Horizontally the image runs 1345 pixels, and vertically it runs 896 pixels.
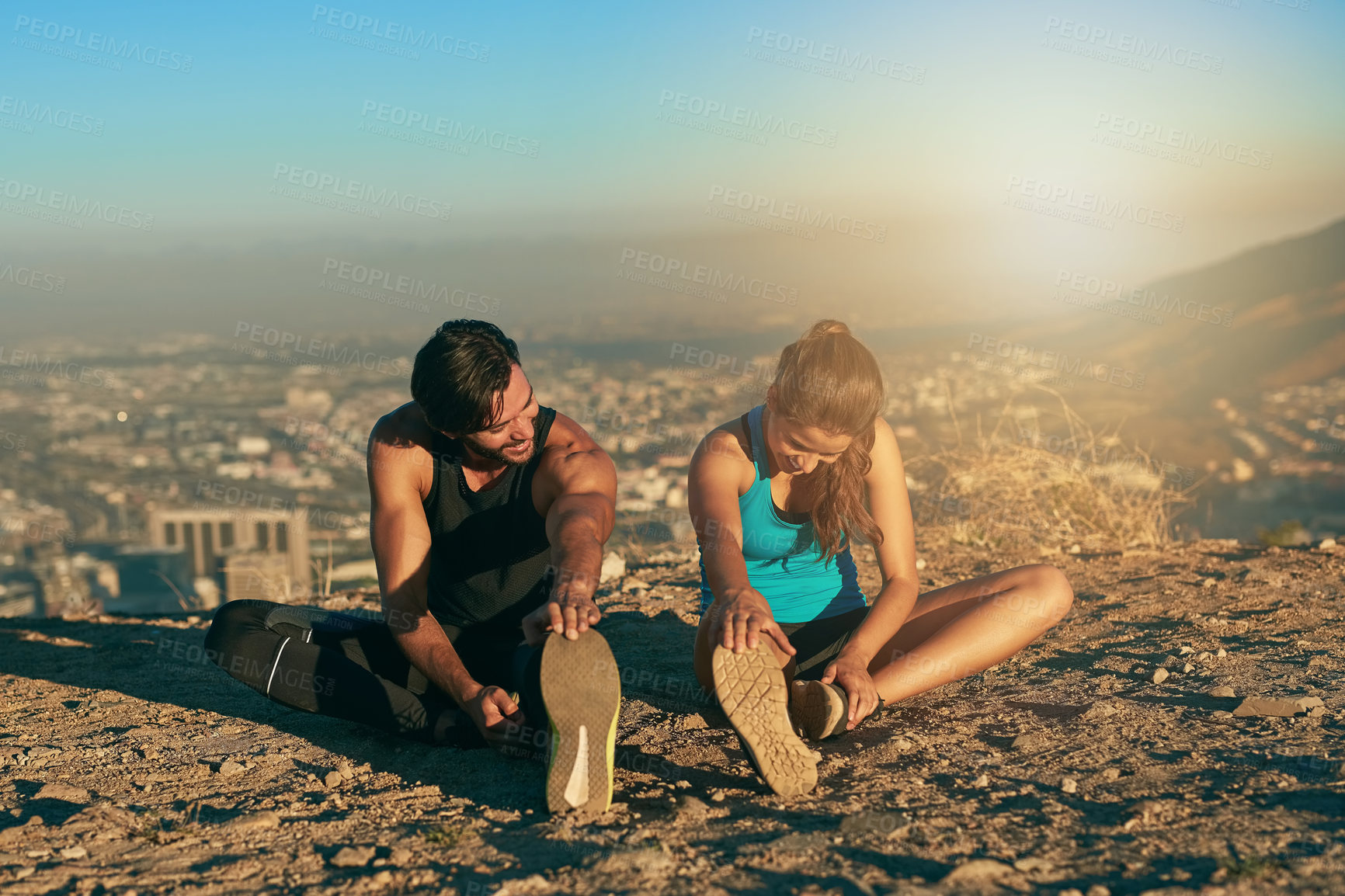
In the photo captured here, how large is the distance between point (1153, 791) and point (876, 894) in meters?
0.92

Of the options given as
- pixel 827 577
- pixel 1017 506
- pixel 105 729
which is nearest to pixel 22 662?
pixel 105 729

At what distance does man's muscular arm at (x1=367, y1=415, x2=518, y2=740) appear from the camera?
274 cm

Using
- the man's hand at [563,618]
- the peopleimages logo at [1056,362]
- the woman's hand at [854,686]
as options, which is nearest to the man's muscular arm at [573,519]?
the man's hand at [563,618]

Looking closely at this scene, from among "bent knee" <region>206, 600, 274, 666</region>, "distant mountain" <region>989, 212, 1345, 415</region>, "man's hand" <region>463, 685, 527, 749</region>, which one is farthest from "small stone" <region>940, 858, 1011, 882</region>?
"distant mountain" <region>989, 212, 1345, 415</region>

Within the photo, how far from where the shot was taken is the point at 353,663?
293 cm

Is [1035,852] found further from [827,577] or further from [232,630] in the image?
[232,630]

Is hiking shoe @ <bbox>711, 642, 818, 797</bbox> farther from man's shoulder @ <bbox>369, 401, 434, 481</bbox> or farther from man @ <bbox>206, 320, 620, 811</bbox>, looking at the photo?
man's shoulder @ <bbox>369, 401, 434, 481</bbox>

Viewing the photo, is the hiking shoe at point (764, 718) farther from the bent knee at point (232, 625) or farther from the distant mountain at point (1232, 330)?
the distant mountain at point (1232, 330)

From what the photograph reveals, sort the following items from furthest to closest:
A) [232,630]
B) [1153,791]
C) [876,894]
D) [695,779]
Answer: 1. [232,630]
2. [695,779]
3. [1153,791]
4. [876,894]

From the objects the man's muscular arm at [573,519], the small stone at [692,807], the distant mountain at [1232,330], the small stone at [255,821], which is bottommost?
the small stone at [255,821]

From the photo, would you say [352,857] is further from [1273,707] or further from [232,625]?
[1273,707]

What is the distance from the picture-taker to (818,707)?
255cm

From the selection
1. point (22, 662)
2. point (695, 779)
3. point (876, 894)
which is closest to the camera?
point (876, 894)

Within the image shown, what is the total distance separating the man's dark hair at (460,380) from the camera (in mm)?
2584
